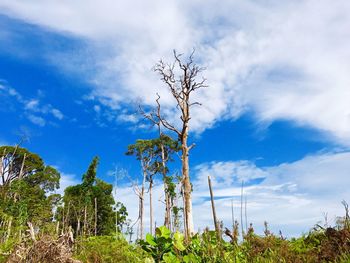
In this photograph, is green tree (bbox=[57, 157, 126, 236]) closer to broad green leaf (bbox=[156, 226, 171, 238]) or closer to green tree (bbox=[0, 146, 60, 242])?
green tree (bbox=[0, 146, 60, 242])

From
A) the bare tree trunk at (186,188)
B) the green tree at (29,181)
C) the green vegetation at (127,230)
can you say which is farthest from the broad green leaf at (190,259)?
the green tree at (29,181)

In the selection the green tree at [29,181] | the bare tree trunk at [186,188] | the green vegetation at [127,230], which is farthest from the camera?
the green tree at [29,181]

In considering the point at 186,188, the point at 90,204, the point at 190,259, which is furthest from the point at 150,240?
the point at 90,204

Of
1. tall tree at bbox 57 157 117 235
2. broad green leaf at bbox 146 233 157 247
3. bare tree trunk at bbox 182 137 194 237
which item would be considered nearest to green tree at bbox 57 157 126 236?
tall tree at bbox 57 157 117 235

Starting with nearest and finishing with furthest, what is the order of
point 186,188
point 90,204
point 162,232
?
1. point 162,232
2. point 186,188
3. point 90,204

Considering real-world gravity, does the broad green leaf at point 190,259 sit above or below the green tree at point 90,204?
below

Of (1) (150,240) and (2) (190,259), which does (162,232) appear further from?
(2) (190,259)

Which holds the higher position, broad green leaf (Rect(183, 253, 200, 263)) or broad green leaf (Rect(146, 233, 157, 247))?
broad green leaf (Rect(146, 233, 157, 247))

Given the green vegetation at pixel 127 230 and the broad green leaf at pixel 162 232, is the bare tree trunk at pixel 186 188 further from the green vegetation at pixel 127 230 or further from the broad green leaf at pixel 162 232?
the broad green leaf at pixel 162 232

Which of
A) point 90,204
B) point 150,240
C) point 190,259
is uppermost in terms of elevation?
point 90,204

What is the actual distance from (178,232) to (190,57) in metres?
14.1

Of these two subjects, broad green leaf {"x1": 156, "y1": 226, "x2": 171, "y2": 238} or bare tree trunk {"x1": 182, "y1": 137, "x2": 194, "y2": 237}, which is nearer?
broad green leaf {"x1": 156, "y1": 226, "x2": 171, "y2": 238}

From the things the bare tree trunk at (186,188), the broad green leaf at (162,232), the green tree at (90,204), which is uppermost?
the green tree at (90,204)

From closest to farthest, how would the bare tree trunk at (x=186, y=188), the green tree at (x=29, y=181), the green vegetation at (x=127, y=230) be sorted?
the green vegetation at (x=127, y=230) < the bare tree trunk at (x=186, y=188) < the green tree at (x=29, y=181)
